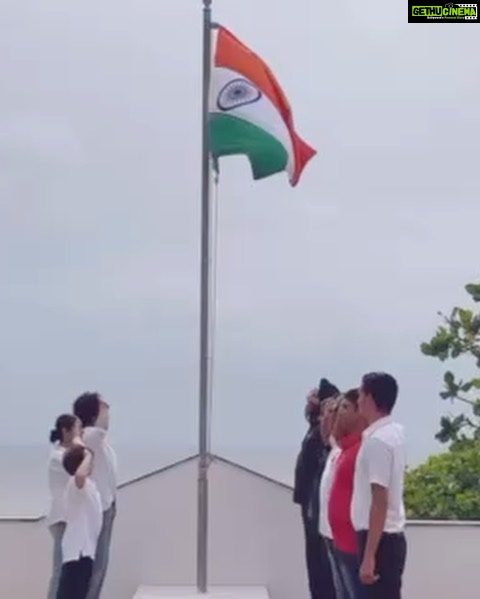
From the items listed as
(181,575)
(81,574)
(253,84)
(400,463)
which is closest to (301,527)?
(181,575)

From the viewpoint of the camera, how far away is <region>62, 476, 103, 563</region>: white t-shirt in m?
7.05

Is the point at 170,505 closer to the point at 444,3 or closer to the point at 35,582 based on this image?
the point at 35,582

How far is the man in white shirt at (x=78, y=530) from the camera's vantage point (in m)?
6.95

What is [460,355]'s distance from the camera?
11.6 m

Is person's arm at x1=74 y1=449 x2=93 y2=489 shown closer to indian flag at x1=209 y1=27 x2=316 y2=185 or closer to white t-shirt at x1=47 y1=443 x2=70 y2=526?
white t-shirt at x1=47 y1=443 x2=70 y2=526

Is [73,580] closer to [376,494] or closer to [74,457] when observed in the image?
[74,457]

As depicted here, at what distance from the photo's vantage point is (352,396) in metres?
6.43

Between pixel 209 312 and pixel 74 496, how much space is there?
1512 millimetres

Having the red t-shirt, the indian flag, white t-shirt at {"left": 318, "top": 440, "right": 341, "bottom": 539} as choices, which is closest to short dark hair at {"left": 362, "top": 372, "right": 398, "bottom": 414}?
the red t-shirt

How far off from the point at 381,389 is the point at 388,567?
66cm

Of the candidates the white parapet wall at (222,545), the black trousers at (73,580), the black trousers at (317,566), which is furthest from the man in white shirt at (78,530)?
the white parapet wall at (222,545)

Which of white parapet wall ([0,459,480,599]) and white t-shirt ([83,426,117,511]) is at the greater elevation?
white t-shirt ([83,426,117,511])

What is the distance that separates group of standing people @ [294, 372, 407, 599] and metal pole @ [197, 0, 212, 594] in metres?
1.14

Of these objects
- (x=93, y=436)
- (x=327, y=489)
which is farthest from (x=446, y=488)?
(x=327, y=489)
